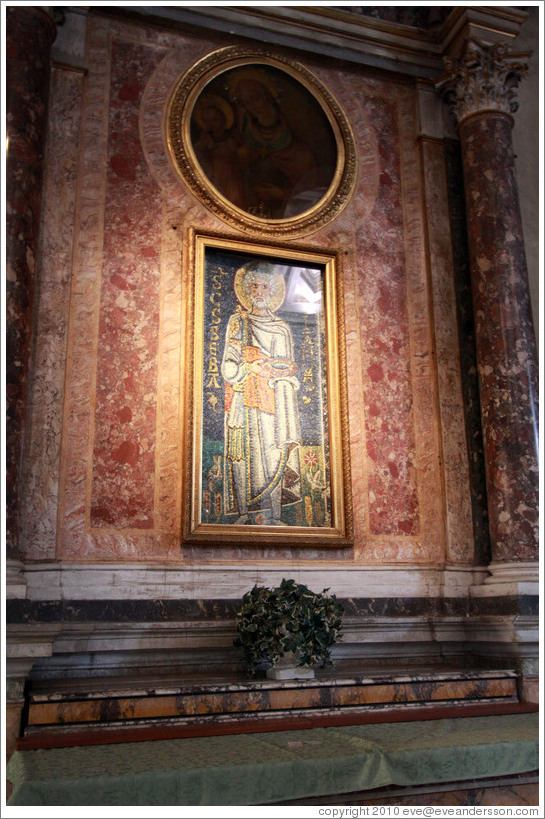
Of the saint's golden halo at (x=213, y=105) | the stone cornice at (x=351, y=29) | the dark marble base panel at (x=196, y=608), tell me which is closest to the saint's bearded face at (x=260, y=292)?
the saint's golden halo at (x=213, y=105)

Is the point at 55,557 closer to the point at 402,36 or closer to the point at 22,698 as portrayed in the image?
the point at 22,698

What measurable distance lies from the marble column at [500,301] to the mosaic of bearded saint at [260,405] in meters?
1.62

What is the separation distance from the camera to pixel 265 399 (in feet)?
19.9

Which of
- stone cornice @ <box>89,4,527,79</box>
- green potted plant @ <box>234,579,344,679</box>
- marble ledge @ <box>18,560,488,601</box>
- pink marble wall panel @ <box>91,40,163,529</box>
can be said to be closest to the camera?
green potted plant @ <box>234,579,344,679</box>

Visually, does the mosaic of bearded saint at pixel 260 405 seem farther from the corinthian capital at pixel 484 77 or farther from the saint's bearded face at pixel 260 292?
the corinthian capital at pixel 484 77

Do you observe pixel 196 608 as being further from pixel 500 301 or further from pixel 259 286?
pixel 500 301

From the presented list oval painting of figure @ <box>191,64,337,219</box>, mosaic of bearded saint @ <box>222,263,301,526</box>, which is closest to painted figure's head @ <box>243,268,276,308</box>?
mosaic of bearded saint @ <box>222,263,301,526</box>

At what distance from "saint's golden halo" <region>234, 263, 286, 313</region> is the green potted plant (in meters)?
2.33

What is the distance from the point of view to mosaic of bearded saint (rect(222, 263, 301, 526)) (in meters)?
5.79

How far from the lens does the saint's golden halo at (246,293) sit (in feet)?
20.4

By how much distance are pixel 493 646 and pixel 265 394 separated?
2.59 metres

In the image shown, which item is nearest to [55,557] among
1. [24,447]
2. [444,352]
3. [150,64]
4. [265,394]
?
[24,447]

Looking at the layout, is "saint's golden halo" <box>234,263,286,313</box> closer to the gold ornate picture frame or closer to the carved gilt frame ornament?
the gold ornate picture frame

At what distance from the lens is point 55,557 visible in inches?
205
